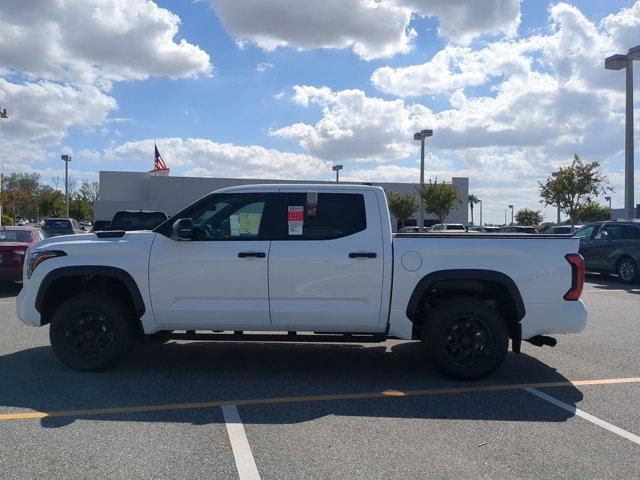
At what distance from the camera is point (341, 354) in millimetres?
7883

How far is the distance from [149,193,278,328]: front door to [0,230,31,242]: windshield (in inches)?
355

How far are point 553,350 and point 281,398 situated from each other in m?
4.09

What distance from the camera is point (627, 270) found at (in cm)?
1659

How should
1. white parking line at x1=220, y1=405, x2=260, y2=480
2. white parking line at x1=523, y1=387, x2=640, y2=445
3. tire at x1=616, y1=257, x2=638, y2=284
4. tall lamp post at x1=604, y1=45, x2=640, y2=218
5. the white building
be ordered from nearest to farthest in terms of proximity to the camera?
1. white parking line at x1=220, y1=405, x2=260, y2=480
2. white parking line at x1=523, y1=387, x2=640, y2=445
3. tire at x1=616, y1=257, x2=638, y2=284
4. tall lamp post at x1=604, y1=45, x2=640, y2=218
5. the white building

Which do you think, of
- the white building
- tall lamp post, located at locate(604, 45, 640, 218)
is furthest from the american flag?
tall lamp post, located at locate(604, 45, 640, 218)

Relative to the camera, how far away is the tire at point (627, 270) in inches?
646

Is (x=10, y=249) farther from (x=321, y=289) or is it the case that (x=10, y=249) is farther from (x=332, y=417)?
(x=332, y=417)

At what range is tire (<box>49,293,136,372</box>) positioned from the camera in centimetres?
667

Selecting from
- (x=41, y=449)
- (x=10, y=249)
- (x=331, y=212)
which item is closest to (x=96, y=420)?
(x=41, y=449)

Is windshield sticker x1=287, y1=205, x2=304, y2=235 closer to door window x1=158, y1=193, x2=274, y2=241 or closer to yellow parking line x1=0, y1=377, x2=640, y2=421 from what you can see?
door window x1=158, y1=193, x2=274, y2=241

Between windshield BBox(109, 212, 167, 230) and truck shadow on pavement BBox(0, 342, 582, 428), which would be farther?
windshield BBox(109, 212, 167, 230)

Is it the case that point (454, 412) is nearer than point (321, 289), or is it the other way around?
point (454, 412)

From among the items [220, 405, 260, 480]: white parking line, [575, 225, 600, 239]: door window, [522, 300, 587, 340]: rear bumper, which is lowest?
[220, 405, 260, 480]: white parking line

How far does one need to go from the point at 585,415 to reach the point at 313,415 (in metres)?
2.37
